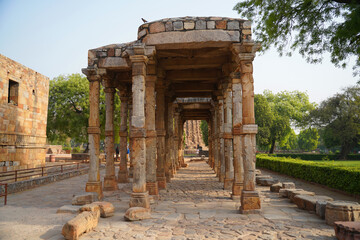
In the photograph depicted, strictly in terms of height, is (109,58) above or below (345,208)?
above

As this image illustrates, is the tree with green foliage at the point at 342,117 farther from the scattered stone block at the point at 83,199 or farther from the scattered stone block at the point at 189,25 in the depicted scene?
the scattered stone block at the point at 83,199

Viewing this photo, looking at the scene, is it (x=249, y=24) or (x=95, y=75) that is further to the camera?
(x=95, y=75)

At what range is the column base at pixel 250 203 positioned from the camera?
6.16 meters

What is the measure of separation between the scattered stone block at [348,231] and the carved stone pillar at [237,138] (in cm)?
372

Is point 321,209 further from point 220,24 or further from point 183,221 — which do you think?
point 220,24

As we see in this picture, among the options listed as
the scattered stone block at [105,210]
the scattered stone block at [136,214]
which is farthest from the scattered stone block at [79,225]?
the scattered stone block at [136,214]

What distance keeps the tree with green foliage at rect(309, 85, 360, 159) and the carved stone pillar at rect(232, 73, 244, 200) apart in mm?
30011

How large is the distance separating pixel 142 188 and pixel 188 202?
5.31 ft

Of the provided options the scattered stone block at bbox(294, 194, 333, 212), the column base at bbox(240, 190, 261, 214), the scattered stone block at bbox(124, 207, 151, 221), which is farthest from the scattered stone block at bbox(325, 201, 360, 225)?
the scattered stone block at bbox(124, 207, 151, 221)

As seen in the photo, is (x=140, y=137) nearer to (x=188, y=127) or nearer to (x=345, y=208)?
(x=345, y=208)

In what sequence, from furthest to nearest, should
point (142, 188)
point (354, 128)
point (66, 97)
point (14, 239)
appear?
point (354, 128), point (66, 97), point (142, 188), point (14, 239)

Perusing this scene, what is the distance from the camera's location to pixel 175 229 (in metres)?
5.06

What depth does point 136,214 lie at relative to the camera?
5699mm

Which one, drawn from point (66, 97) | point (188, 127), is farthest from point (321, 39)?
point (188, 127)
